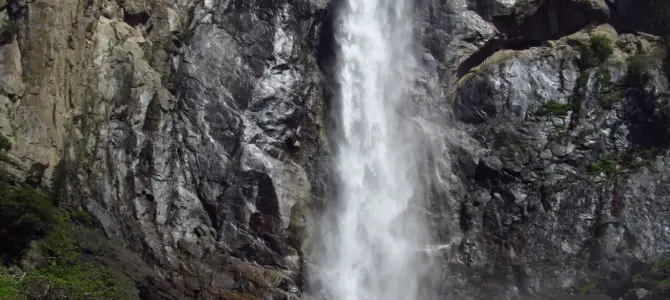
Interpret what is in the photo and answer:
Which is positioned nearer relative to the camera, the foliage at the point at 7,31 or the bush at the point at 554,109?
the foliage at the point at 7,31

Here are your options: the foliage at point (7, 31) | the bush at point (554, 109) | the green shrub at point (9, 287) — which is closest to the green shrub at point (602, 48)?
the bush at point (554, 109)

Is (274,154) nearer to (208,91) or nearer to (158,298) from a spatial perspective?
(208,91)

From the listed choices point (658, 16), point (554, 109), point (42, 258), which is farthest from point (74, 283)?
point (658, 16)

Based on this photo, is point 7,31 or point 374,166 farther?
point 374,166

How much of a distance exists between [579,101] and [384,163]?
8068 mm

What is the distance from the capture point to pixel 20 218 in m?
16.0

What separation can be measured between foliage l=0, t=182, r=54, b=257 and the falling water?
922cm

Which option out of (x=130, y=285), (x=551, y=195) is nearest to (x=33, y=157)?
(x=130, y=285)

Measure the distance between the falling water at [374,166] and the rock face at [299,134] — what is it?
0.76 meters

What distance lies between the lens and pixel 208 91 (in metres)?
24.6

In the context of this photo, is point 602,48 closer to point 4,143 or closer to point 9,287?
point 4,143

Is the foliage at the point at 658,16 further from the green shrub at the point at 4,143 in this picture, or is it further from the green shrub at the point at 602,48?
the green shrub at the point at 4,143

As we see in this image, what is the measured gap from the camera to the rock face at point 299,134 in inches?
789

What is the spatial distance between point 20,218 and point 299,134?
1118cm
